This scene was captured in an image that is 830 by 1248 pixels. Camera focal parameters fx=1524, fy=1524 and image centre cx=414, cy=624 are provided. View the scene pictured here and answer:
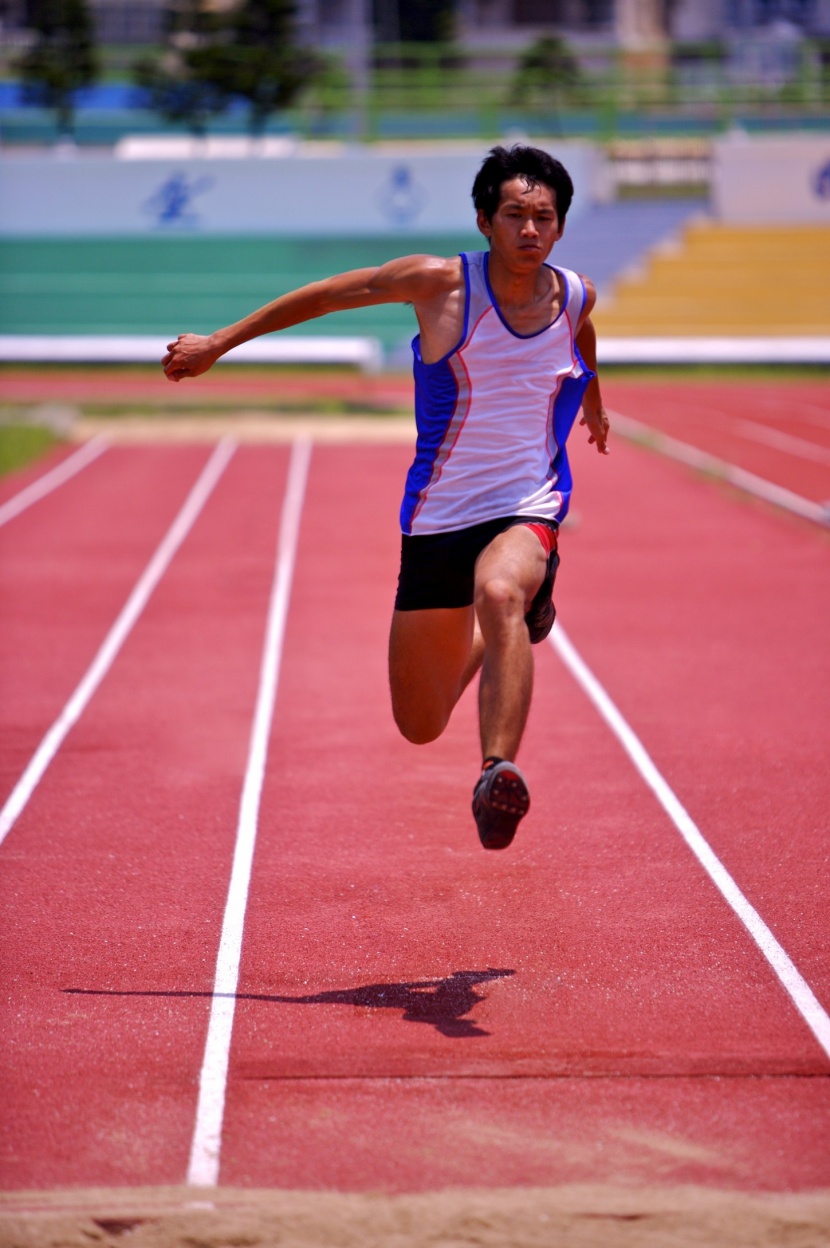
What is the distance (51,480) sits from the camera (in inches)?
661

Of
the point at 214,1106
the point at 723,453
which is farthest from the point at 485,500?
the point at 723,453

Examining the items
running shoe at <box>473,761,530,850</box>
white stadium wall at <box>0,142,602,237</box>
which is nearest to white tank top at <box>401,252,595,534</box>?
running shoe at <box>473,761,530,850</box>

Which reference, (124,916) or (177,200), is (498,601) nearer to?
(124,916)

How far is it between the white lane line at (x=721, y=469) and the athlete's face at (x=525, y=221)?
29.9 ft

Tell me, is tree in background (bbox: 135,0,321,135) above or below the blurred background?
above

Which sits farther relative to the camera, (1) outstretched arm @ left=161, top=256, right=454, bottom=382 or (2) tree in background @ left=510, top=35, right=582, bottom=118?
(2) tree in background @ left=510, top=35, right=582, bottom=118

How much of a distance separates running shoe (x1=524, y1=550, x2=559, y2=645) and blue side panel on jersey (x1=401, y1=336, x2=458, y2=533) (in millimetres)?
402

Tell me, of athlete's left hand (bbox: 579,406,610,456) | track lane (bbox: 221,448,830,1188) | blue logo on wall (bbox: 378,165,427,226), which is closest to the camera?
track lane (bbox: 221,448,830,1188)

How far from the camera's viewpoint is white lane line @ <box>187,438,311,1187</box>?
3.08m

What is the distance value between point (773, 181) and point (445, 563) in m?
29.9

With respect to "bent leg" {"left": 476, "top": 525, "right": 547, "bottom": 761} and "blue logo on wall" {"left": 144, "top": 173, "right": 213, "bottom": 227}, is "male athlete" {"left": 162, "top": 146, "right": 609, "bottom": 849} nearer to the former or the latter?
"bent leg" {"left": 476, "top": 525, "right": 547, "bottom": 761}

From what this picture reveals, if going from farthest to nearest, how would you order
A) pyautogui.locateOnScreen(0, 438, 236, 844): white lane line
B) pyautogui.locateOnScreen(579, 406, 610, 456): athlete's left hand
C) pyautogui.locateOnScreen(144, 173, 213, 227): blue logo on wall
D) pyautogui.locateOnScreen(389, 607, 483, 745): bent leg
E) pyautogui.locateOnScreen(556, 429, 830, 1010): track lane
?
pyautogui.locateOnScreen(144, 173, 213, 227): blue logo on wall, pyautogui.locateOnScreen(0, 438, 236, 844): white lane line, pyautogui.locateOnScreen(556, 429, 830, 1010): track lane, pyautogui.locateOnScreen(579, 406, 610, 456): athlete's left hand, pyautogui.locateOnScreen(389, 607, 483, 745): bent leg

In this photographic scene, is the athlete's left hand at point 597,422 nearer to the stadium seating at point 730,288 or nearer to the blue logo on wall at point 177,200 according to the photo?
the stadium seating at point 730,288

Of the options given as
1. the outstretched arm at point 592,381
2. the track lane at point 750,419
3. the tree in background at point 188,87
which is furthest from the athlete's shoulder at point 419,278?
the tree in background at point 188,87
